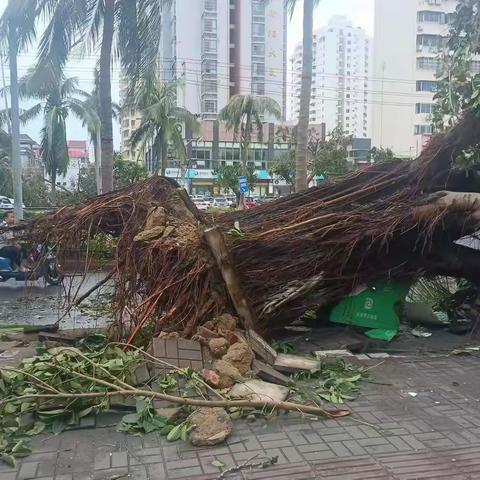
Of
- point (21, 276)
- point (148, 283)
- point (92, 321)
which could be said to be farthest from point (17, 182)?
point (148, 283)

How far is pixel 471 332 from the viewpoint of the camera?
730 centimetres

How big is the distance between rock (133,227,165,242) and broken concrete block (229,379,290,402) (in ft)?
6.29

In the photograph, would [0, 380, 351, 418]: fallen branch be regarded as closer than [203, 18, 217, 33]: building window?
Yes

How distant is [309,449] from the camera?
12.9 feet

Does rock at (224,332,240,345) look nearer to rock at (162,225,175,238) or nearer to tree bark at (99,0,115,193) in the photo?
rock at (162,225,175,238)

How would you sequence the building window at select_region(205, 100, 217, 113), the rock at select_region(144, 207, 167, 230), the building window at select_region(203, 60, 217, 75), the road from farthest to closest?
1. the building window at select_region(203, 60, 217, 75)
2. the building window at select_region(205, 100, 217, 113)
3. the road
4. the rock at select_region(144, 207, 167, 230)

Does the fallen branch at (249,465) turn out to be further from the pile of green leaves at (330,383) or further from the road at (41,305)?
the road at (41,305)

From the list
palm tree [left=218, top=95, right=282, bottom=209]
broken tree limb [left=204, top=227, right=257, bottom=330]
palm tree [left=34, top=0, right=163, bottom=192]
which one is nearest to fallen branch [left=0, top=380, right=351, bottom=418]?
broken tree limb [left=204, top=227, right=257, bottom=330]

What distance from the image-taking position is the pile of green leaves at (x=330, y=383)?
16.1 ft

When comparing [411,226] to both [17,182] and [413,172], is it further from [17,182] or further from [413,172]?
[17,182]

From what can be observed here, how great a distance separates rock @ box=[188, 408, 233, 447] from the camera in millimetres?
3967

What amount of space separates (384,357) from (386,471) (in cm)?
280

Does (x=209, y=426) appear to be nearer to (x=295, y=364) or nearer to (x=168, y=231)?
(x=295, y=364)

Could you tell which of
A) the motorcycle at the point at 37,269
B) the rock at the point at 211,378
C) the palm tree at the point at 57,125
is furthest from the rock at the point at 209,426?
the palm tree at the point at 57,125
